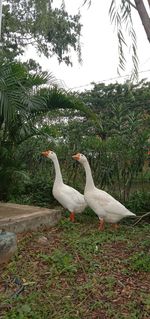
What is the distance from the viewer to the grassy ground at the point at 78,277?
2699 millimetres

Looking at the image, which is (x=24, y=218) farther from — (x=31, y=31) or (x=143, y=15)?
(x=31, y=31)

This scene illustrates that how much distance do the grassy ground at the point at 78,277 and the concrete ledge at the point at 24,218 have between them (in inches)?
5.7

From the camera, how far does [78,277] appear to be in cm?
322

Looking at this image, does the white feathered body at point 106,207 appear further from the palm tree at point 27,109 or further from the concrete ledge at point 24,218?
the palm tree at point 27,109

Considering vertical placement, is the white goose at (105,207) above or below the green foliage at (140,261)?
above

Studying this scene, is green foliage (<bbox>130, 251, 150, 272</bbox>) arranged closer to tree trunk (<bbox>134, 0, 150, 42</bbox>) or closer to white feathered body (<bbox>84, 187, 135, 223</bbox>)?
white feathered body (<bbox>84, 187, 135, 223</bbox>)

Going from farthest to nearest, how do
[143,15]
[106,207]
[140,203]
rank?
[140,203] < [106,207] < [143,15]

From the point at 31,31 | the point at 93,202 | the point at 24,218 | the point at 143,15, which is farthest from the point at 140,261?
the point at 31,31

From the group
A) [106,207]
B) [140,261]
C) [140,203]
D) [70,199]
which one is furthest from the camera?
[140,203]

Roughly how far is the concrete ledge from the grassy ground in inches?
5.7

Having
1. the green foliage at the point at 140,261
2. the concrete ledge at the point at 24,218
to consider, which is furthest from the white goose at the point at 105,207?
the green foliage at the point at 140,261

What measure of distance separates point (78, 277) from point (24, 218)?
134cm

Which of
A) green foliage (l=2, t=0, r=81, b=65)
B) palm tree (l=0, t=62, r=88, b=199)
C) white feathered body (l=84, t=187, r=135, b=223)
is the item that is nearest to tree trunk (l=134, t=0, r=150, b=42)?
palm tree (l=0, t=62, r=88, b=199)

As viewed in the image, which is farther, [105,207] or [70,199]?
[70,199]
